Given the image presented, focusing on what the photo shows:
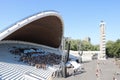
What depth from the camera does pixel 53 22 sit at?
4509 cm

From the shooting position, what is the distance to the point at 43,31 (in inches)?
1880

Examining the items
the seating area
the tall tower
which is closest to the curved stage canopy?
the seating area

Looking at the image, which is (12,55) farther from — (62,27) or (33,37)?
(62,27)

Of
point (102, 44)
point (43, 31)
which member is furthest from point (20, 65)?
point (102, 44)

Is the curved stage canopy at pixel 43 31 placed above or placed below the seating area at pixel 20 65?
above

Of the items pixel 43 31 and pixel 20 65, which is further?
pixel 43 31

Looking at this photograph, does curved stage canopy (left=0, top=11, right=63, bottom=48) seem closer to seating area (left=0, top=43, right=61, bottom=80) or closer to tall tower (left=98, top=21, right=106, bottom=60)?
seating area (left=0, top=43, right=61, bottom=80)

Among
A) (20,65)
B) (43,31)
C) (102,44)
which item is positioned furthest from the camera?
(102,44)

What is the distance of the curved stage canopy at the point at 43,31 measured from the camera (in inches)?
1484

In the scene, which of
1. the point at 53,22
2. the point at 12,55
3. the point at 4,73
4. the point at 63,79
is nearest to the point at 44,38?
the point at 53,22

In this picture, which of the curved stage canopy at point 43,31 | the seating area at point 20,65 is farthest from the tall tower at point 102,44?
the seating area at point 20,65

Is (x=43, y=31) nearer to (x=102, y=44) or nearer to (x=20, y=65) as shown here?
(x=20, y=65)

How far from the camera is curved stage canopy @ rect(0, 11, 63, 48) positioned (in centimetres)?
3770

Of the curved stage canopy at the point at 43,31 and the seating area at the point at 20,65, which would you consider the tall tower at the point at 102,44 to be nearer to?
the curved stage canopy at the point at 43,31
